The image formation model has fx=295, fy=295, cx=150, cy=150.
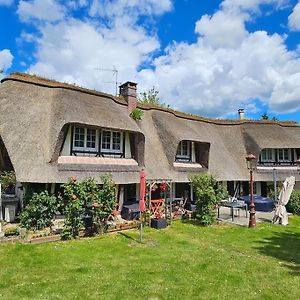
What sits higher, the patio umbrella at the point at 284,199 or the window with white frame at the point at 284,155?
the window with white frame at the point at 284,155

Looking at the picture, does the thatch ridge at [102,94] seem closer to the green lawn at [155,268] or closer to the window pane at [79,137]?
the window pane at [79,137]

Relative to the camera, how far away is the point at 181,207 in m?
17.9

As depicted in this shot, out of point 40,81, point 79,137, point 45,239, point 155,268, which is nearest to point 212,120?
point 79,137

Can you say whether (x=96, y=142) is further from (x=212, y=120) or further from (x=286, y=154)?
(x=286, y=154)

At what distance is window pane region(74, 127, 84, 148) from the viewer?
Result: 1521 cm

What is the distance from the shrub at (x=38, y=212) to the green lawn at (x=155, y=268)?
6.23 ft

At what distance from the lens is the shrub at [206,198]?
14734 mm

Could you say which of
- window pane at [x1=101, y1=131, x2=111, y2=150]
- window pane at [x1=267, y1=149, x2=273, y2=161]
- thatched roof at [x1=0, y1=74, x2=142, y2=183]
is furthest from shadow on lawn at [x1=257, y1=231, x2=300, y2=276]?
window pane at [x1=267, y1=149, x2=273, y2=161]

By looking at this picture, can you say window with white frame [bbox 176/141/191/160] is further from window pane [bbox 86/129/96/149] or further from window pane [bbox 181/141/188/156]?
window pane [bbox 86/129/96/149]

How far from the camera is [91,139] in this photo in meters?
15.9

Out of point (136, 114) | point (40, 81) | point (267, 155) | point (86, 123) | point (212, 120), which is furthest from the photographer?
point (212, 120)

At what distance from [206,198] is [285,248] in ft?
14.5

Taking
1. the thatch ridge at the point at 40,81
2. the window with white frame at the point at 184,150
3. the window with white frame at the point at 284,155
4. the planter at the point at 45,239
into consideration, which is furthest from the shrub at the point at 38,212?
the window with white frame at the point at 284,155

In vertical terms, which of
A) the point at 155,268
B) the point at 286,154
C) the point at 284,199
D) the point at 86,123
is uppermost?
the point at 86,123
